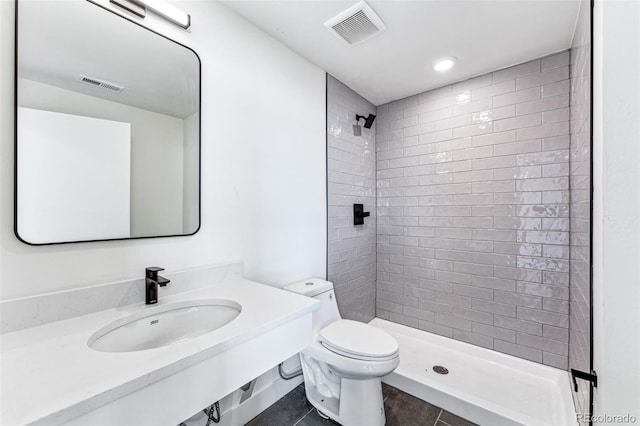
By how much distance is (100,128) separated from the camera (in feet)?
3.56

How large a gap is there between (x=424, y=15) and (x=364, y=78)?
75cm

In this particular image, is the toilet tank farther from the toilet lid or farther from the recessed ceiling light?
the recessed ceiling light

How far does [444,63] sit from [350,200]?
4.18 ft

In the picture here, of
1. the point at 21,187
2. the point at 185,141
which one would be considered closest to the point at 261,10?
the point at 185,141

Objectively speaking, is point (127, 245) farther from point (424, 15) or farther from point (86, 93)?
point (424, 15)

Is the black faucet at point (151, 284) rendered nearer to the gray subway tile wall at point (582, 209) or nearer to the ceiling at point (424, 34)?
the ceiling at point (424, 34)

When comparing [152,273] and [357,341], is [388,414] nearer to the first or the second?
[357,341]

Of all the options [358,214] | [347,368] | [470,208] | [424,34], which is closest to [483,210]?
[470,208]

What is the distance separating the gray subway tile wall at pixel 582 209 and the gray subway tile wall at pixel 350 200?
→ 1467 millimetres

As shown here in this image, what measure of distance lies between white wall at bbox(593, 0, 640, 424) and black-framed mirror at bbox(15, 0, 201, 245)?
5.13 feet

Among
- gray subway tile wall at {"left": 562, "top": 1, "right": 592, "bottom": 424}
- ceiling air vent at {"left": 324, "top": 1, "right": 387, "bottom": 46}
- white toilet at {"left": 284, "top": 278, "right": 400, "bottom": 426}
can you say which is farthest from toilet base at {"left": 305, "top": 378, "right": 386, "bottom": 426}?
ceiling air vent at {"left": 324, "top": 1, "right": 387, "bottom": 46}

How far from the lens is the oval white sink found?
0.95 meters

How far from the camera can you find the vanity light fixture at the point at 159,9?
115 centimetres

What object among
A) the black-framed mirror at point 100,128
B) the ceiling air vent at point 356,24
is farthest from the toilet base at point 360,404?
the ceiling air vent at point 356,24
